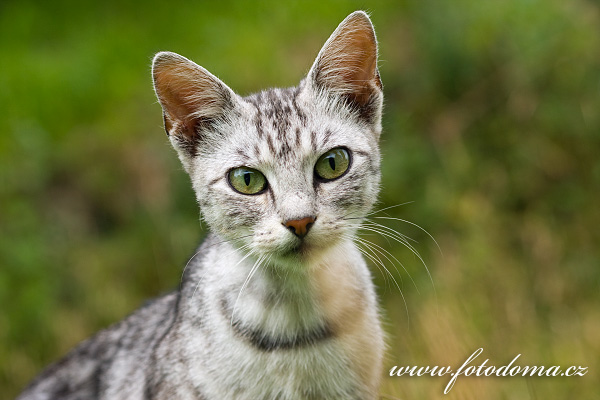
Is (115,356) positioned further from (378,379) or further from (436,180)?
(436,180)

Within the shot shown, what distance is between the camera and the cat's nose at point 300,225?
2.71 metres

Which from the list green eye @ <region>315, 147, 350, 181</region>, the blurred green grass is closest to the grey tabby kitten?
green eye @ <region>315, 147, 350, 181</region>

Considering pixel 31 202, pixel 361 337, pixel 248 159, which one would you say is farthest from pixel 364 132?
pixel 31 202

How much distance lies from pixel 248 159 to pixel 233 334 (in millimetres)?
727

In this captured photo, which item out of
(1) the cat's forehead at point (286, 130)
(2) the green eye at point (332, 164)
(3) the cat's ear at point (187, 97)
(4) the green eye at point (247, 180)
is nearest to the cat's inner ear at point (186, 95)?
(3) the cat's ear at point (187, 97)

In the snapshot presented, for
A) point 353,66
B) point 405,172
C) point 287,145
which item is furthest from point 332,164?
point 405,172

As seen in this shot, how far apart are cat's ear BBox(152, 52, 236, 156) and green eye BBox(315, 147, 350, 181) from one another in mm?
515

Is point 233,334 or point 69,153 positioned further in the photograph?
point 69,153

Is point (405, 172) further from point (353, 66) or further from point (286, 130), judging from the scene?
point (286, 130)

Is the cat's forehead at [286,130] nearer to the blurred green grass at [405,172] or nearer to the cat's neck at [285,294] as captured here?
the cat's neck at [285,294]

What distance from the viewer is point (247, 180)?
2.98 m

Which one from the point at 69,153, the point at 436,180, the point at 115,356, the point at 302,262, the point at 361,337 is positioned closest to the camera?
the point at 302,262

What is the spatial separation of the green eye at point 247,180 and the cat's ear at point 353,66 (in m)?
0.53

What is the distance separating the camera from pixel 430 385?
3.78 meters
